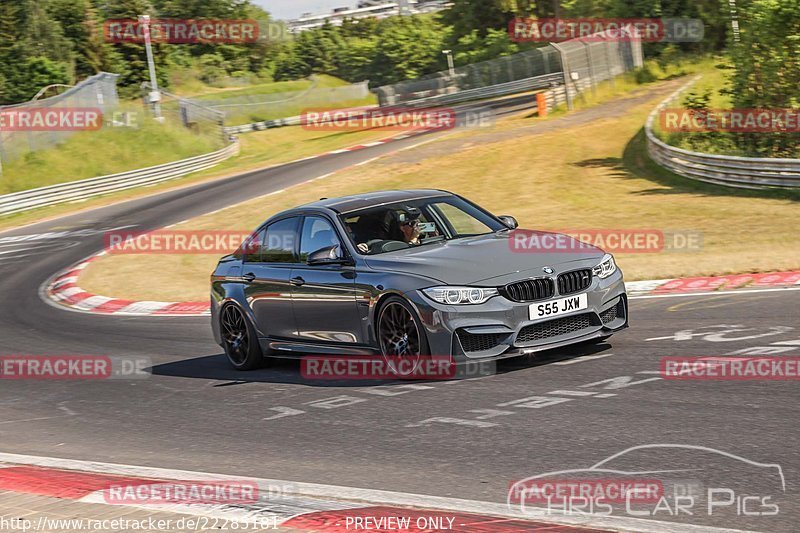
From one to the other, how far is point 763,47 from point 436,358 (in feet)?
68.1

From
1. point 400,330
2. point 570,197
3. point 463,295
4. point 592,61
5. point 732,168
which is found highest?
point 463,295

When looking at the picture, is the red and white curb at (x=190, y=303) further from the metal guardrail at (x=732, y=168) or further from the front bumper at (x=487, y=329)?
the metal guardrail at (x=732, y=168)

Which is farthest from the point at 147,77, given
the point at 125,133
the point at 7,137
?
the point at 7,137

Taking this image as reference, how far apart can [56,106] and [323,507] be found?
129 ft

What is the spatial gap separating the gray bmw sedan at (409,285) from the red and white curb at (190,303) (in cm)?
345

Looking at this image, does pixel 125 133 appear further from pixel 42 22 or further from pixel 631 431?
pixel 631 431

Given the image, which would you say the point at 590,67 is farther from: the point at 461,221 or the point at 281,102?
the point at 461,221

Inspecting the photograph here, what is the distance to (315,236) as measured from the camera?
33.3ft

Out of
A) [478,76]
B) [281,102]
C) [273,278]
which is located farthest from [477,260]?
[281,102]

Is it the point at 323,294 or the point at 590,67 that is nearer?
the point at 323,294

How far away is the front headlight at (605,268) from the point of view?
29.9 ft

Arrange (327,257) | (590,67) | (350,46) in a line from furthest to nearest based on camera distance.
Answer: (350,46) < (590,67) < (327,257)

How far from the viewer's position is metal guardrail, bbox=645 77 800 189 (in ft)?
74.2

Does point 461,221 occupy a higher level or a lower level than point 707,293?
higher
